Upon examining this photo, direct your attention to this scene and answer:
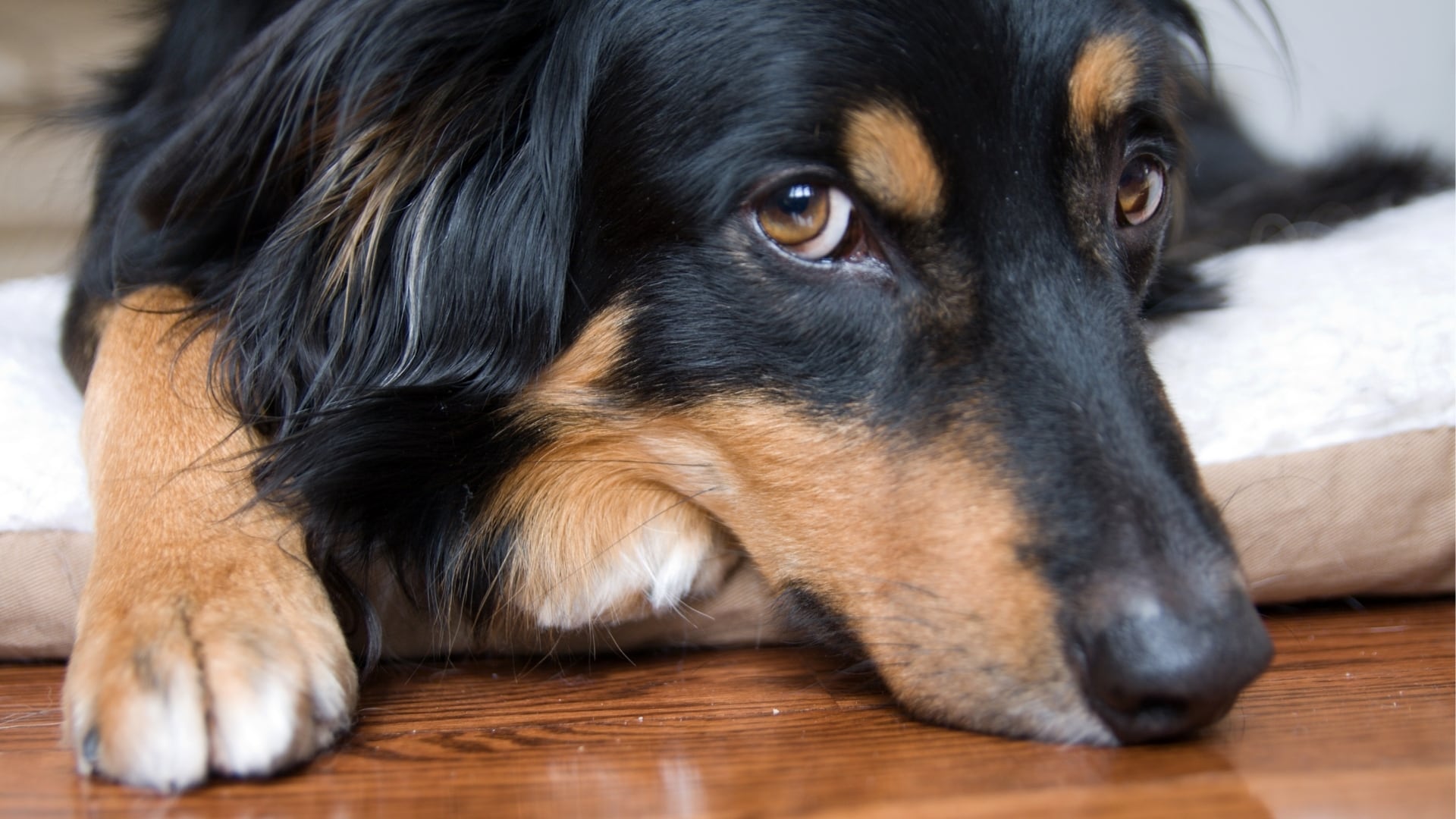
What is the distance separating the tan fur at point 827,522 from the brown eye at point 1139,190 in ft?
2.01

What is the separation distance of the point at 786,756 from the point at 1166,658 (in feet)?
1.33

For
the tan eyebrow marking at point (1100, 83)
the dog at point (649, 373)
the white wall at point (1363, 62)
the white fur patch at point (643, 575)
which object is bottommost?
the white fur patch at point (643, 575)

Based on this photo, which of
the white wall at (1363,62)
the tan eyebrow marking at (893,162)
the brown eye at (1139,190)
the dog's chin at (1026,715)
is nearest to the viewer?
the dog's chin at (1026,715)

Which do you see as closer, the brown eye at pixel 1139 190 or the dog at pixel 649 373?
the dog at pixel 649 373

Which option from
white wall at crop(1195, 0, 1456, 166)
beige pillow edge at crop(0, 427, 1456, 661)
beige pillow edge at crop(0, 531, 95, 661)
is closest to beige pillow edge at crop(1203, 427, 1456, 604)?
beige pillow edge at crop(0, 427, 1456, 661)

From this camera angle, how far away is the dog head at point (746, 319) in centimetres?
131

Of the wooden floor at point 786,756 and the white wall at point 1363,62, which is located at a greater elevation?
the white wall at point 1363,62

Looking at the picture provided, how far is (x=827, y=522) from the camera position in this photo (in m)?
1.48

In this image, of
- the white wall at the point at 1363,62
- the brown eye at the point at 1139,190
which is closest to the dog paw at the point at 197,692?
the brown eye at the point at 1139,190

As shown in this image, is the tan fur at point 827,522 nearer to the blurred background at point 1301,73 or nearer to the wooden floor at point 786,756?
the wooden floor at point 786,756

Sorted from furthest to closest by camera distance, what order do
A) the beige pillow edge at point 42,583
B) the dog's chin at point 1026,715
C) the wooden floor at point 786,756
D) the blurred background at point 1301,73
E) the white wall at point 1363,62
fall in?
the white wall at point 1363,62 < the blurred background at point 1301,73 < the beige pillow edge at point 42,583 < the dog's chin at point 1026,715 < the wooden floor at point 786,756

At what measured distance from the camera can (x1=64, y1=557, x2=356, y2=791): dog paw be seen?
1.18 m

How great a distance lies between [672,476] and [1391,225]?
5.99 ft

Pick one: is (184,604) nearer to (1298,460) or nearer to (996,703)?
(996,703)
